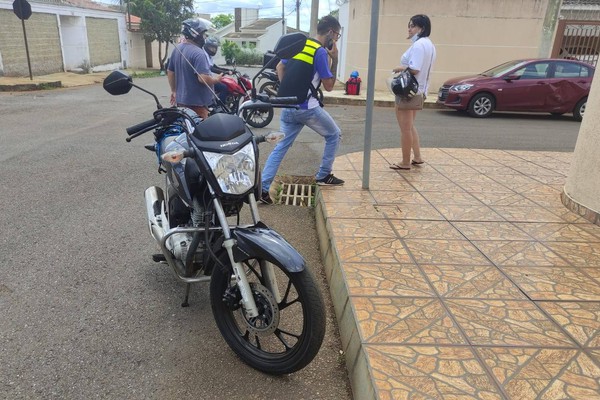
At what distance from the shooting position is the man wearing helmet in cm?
496

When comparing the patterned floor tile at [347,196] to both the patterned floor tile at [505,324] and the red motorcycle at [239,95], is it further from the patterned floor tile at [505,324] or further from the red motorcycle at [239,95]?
the red motorcycle at [239,95]

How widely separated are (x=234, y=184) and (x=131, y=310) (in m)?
1.27

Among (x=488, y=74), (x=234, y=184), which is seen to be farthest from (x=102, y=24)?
(x=234, y=184)

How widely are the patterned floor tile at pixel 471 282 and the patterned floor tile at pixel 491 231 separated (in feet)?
1.92

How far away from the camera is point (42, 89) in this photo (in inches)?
594

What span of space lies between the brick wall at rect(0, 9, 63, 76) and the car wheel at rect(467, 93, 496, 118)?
16.2 meters

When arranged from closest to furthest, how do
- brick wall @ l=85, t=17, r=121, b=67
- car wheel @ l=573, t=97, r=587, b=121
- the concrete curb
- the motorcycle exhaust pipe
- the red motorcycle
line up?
the motorcycle exhaust pipe, the red motorcycle, car wheel @ l=573, t=97, r=587, b=121, the concrete curb, brick wall @ l=85, t=17, r=121, b=67

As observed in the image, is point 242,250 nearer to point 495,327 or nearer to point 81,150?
point 495,327

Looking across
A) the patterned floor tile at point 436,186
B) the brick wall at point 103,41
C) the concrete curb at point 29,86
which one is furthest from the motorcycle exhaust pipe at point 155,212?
the brick wall at point 103,41

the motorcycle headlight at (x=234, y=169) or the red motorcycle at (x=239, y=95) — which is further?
the red motorcycle at (x=239, y=95)

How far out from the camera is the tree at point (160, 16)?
28.0 meters

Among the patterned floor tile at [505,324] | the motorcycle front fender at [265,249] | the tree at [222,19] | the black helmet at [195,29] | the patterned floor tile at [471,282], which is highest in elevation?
the tree at [222,19]

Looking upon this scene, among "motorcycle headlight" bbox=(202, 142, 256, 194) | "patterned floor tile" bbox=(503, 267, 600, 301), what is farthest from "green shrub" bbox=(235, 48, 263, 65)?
"motorcycle headlight" bbox=(202, 142, 256, 194)

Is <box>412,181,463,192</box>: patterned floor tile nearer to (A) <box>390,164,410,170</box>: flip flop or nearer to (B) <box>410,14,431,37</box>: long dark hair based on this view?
(A) <box>390,164,410,170</box>: flip flop
